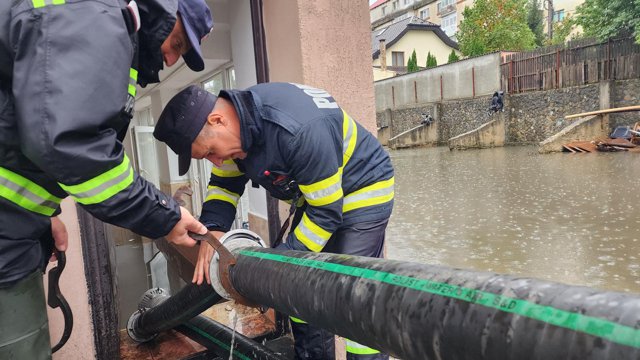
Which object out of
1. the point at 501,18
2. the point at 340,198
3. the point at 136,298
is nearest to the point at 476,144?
the point at 501,18

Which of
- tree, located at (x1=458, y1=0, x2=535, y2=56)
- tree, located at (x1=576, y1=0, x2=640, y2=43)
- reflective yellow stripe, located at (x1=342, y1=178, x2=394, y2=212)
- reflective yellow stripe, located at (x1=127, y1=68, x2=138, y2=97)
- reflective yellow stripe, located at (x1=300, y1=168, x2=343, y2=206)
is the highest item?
tree, located at (x1=458, y1=0, x2=535, y2=56)

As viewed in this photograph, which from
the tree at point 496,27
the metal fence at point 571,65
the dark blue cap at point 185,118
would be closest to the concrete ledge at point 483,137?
the metal fence at point 571,65

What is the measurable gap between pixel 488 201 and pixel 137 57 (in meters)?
8.49

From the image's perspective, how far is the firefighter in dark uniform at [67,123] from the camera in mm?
1096

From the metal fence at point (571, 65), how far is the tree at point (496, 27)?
285 inches

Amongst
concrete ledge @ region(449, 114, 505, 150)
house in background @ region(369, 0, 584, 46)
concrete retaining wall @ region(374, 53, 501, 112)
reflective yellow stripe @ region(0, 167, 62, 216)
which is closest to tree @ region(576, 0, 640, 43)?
concrete retaining wall @ region(374, 53, 501, 112)

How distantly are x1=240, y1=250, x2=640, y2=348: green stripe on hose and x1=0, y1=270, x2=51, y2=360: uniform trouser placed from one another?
3.72ft

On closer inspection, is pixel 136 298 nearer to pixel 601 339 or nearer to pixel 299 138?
pixel 299 138

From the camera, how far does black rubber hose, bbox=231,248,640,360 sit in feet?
2.23

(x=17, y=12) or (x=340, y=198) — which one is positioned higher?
(x=17, y=12)

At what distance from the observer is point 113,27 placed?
1.17 meters

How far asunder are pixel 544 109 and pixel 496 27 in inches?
411

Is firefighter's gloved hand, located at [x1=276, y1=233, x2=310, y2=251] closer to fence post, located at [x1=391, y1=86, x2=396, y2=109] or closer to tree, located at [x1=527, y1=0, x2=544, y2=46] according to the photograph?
fence post, located at [x1=391, y1=86, x2=396, y2=109]

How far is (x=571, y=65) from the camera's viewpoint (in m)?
18.9
